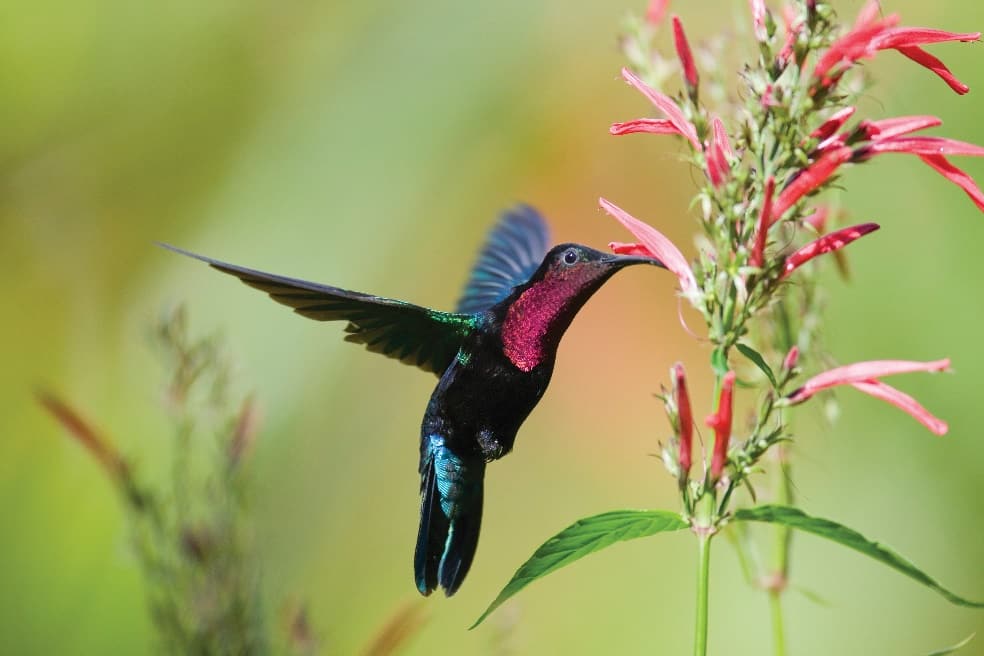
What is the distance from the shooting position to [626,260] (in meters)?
A: 1.20

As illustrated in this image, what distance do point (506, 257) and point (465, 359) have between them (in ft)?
1.58

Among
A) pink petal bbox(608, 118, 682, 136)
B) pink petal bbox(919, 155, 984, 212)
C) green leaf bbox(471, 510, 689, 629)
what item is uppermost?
pink petal bbox(608, 118, 682, 136)

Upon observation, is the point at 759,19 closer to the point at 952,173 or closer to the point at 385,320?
the point at 952,173

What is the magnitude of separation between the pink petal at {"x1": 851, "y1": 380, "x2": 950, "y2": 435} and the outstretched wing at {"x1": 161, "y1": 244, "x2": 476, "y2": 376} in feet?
1.91

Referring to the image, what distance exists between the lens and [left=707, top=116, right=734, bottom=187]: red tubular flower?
1.05 m

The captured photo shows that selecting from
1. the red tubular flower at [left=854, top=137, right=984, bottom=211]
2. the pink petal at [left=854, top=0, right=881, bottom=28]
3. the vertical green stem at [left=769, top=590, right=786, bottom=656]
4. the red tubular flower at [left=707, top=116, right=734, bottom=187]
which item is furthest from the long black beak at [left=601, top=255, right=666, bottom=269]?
the vertical green stem at [left=769, top=590, right=786, bottom=656]

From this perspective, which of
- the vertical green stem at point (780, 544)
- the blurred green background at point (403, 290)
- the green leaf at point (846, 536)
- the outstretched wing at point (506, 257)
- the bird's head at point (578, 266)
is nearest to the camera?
the green leaf at point (846, 536)

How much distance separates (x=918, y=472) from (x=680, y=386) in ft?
6.88

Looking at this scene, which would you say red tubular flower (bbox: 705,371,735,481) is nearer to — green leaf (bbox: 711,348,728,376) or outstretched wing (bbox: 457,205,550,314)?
green leaf (bbox: 711,348,728,376)

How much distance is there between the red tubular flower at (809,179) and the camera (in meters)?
1.05

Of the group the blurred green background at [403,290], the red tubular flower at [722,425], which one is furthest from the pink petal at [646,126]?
the blurred green background at [403,290]

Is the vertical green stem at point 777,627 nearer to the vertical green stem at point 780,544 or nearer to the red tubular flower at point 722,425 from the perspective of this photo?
the vertical green stem at point 780,544

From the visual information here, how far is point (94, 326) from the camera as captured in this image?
3311 millimetres

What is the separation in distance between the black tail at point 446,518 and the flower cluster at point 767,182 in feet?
1.34
